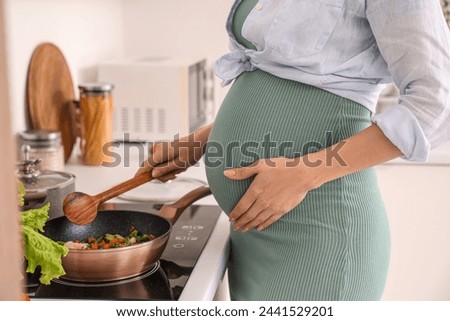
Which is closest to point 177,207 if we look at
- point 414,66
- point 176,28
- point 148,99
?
point 414,66

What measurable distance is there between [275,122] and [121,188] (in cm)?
25

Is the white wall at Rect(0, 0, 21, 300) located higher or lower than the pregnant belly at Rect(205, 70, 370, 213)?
higher

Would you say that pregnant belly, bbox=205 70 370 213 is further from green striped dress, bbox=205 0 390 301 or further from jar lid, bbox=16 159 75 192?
jar lid, bbox=16 159 75 192

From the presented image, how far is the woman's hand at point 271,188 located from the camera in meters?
0.77

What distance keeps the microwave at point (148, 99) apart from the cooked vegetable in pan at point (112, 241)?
784 mm

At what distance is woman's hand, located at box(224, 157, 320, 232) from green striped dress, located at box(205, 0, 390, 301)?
0.09 feet

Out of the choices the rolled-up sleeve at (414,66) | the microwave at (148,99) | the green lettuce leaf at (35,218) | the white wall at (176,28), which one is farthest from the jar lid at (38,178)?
the white wall at (176,28)

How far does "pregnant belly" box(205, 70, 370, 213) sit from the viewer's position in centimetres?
80

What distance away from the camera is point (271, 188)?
2.56ft

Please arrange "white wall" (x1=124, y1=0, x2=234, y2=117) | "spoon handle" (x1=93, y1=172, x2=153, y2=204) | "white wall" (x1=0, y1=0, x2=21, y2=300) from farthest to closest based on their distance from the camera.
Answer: "white wall" (x1=124, y1=0, x2=234, y2=117), "spoon handle" (x1=93, y1=172, x2=153, y2=204), "white wall" (x1=0, y1=0, x2=21, y2=300)

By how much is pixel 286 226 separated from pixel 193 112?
1053mm

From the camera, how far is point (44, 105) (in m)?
1.39

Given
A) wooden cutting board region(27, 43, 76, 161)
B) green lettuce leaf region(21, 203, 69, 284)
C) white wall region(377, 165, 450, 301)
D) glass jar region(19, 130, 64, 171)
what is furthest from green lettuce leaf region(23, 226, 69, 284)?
white wall region(377, 165, 450, 301)

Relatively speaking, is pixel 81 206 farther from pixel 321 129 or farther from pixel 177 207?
pixel 321 129
